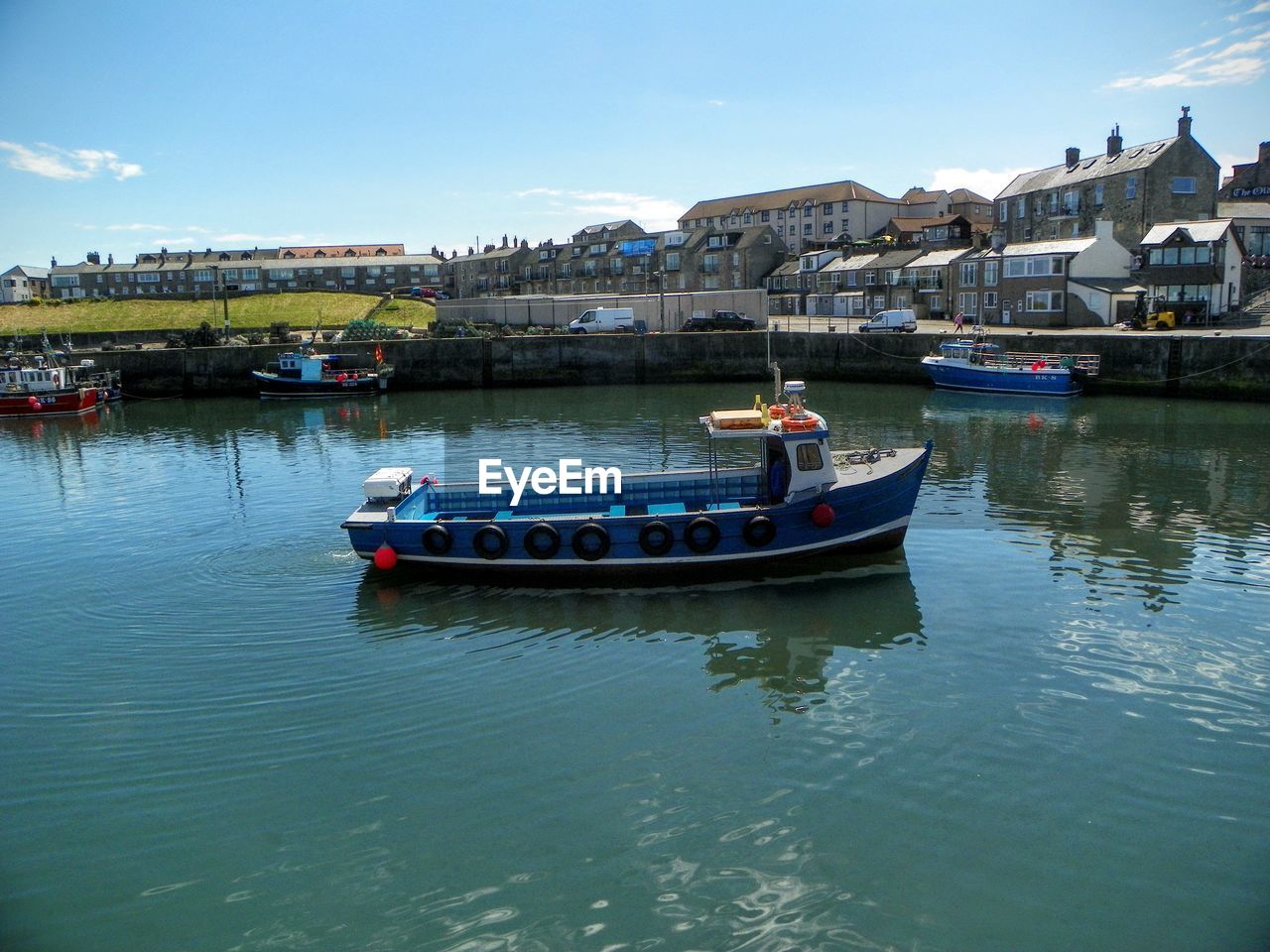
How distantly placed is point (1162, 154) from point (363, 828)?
64513mm

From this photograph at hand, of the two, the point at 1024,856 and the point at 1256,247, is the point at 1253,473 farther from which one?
the point at 1256,247

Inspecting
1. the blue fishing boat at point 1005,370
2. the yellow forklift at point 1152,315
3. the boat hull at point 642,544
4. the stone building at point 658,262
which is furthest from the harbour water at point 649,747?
the stone building at point 658,262

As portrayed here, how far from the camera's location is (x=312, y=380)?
1987 inches

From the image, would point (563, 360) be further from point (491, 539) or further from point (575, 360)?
point (491, 539)

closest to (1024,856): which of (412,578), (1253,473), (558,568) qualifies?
(558,568)

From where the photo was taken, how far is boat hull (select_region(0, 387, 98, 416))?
45.8 m

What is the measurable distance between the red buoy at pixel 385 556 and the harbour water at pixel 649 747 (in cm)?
64

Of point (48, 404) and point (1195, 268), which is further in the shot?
point (1195, 268)

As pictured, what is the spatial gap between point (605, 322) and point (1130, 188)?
35.0m

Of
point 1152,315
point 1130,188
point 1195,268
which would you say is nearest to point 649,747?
point 1152,315

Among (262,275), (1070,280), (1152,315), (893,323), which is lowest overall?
(1152,315)

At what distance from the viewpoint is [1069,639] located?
13.7m

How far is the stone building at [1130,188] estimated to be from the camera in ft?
191

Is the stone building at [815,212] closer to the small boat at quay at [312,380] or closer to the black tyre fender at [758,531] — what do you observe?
the small boat at quay at [312,380]
